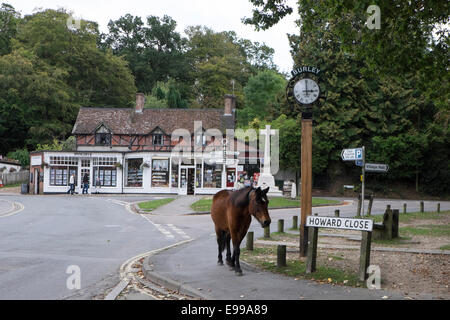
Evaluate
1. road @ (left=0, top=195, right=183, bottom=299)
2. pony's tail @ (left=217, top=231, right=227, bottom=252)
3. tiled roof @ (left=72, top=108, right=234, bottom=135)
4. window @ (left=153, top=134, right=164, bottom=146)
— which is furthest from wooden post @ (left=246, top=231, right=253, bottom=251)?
tiled roof @ (left=72, top=108, right=234, bottom=135)

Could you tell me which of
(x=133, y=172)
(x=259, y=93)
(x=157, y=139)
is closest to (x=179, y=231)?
(x=133, y=172)

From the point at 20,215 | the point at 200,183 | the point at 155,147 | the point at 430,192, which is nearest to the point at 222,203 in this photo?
the point at 20,215

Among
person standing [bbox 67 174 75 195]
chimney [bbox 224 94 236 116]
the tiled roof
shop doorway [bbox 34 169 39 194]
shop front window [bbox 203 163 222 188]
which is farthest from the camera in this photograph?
chimney [bbox 224 94 236 116]

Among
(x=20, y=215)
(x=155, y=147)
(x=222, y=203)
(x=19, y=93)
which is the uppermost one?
(x=19, y=93)

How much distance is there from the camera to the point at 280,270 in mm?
8375

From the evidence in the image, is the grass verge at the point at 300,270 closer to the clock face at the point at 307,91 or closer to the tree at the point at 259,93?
the clock face at the point at 307,91

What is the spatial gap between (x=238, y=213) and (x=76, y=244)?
20.6 ft

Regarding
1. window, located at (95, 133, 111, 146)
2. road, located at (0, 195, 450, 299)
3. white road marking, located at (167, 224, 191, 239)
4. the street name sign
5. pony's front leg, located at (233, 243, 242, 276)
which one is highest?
window, located at (95, 133, 111, 146)

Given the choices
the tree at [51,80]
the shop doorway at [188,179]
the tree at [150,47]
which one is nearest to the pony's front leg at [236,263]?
the shop doorway at [188,179]

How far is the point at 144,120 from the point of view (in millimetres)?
49250

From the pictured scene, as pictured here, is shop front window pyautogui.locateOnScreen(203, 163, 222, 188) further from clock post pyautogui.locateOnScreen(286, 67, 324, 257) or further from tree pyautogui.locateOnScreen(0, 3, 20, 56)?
tree pyautogui.locateOnScreen(0, 3, 20, 56)

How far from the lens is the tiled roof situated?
4803 cm
